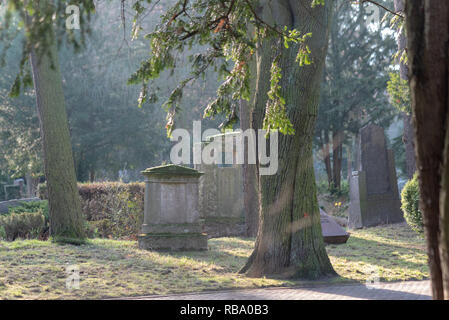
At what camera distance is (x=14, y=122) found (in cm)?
2962

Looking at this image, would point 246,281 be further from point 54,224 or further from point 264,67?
point 54,224

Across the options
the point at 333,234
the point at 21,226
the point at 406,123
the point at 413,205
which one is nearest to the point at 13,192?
the point at 21,226

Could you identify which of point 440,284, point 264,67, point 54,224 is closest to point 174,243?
point 54,224

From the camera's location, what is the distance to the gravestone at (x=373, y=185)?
1599cm

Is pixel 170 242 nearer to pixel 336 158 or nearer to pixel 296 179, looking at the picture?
pixel 296 179

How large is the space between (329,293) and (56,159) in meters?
7.58

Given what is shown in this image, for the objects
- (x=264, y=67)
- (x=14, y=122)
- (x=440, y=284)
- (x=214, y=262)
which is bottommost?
(x=214, y=262)

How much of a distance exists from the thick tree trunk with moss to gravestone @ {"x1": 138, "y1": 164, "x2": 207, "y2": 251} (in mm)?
1864

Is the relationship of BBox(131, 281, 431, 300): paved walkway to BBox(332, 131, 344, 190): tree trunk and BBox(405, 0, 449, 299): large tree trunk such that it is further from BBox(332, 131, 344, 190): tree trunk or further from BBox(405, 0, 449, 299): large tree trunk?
BBox(332, 131, 344, 190): tree trunk

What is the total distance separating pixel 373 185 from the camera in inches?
643
